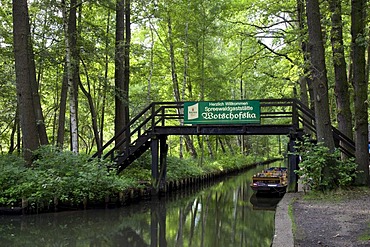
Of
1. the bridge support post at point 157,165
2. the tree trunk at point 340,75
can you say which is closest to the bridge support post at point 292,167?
the tree trunk at point 340,75

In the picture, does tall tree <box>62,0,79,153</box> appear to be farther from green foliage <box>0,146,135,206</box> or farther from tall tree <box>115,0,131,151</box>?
tall tree <box>115,0,131,151</box>

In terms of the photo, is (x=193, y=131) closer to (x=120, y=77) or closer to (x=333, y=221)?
(x=120, y=77)

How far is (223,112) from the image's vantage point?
621 inches

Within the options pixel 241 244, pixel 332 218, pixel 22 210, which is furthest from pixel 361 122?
pixel 22 210

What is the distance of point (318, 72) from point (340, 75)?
154 cm

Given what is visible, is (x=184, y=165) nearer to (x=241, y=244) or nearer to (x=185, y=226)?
(x=185, y=226)

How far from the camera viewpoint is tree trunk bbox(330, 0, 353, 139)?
12.4m

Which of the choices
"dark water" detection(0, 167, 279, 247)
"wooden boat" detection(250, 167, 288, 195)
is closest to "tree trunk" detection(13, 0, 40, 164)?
"dark water" detection(0, 167, 279, 247)

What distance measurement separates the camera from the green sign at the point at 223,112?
1547 cm

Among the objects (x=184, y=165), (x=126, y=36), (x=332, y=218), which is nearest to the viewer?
(x=332, y=218)

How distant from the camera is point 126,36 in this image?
19516 mm

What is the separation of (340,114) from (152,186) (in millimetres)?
8388

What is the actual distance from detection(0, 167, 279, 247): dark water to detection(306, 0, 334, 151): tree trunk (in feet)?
11.0

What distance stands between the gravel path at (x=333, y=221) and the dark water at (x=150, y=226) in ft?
4.40
